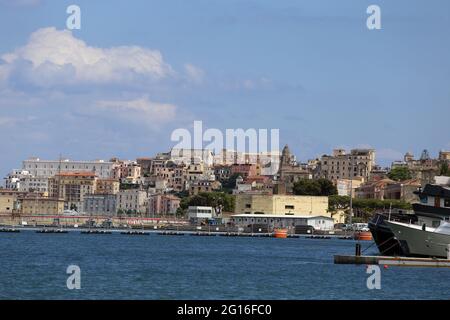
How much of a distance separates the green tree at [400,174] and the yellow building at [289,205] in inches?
1918

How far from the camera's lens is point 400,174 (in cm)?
19400

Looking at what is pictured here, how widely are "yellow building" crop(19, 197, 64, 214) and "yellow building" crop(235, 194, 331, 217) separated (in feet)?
159

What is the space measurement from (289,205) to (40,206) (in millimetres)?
55264

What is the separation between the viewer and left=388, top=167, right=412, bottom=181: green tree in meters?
193

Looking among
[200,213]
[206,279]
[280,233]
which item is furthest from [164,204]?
[206,279]

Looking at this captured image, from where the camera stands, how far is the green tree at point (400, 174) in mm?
193000

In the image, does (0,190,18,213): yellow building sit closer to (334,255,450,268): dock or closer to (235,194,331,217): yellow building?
(235,194,331,217): yellow building

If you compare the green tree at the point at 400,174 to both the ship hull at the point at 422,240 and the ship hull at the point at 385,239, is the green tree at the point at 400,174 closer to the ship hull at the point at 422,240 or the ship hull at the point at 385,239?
the ship hull at the point at 385,239

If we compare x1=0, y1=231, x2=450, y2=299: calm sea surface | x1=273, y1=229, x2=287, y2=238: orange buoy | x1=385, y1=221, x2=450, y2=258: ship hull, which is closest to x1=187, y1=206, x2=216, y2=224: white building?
x1=273, y1=229, x2=287, y2=238: orange buoy

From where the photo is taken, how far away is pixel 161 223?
159250 mm

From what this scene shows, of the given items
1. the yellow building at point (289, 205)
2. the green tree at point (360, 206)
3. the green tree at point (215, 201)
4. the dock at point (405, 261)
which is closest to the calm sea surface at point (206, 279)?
the dock at point (405, 261)
